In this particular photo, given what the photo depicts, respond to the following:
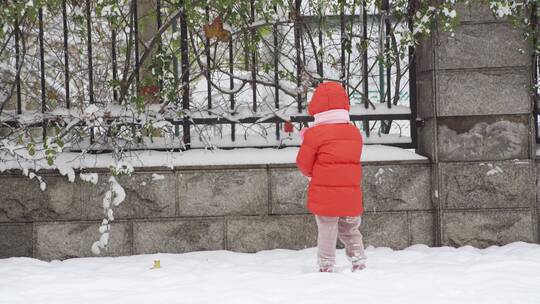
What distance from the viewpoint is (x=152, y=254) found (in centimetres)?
491

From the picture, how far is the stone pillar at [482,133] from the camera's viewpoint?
488 centimetres

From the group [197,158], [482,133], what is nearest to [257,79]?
[197,158]

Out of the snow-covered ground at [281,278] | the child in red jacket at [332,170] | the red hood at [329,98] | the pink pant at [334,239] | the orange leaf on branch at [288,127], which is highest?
the red hood at [329,98]

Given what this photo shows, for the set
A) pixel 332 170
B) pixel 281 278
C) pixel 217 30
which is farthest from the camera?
pixel 217 30

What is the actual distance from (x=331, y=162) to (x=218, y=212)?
1193 mm

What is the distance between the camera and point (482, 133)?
4.92m

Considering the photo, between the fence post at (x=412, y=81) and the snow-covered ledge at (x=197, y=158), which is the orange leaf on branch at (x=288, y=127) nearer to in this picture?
the snow-covered ledge at (x=197, y=158)

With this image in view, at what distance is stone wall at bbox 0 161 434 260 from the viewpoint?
489cm

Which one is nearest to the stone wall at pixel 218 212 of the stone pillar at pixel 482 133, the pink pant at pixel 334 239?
the stone pillar at pixel 482 133

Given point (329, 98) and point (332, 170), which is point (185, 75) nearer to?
point (329, 98)

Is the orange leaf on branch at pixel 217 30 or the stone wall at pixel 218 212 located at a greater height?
the orange leaf on branch at pixel 217 30

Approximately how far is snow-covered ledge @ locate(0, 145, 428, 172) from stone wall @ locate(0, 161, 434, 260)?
51mm

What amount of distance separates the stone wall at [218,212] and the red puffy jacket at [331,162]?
743 millimetres

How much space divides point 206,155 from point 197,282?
1313mm
